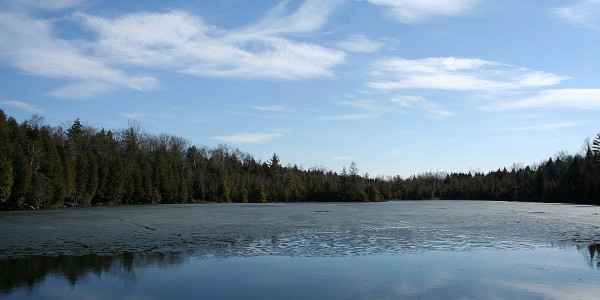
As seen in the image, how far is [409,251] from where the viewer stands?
58.6 feet

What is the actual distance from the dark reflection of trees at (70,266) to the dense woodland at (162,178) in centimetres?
4340

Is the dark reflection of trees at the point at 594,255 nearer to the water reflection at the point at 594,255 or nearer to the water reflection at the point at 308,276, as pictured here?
the water reflection at the point at 594,255

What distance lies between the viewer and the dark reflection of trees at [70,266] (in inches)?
472

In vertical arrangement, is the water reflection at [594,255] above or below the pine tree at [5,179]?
below

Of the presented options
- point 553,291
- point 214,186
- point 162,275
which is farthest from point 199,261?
point 214,186

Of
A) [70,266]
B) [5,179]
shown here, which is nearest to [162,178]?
[5,179]

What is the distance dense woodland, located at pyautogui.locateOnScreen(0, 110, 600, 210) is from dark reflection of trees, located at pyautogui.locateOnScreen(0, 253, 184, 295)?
4340cm

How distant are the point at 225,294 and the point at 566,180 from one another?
114 m

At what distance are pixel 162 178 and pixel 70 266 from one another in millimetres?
84964

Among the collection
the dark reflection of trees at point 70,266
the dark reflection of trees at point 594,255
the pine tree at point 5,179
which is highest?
the pine tree at point 5,179

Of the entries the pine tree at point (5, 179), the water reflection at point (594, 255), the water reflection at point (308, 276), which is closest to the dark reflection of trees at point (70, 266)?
the water reflection at point (308, 276)

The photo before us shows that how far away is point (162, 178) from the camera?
95625mm

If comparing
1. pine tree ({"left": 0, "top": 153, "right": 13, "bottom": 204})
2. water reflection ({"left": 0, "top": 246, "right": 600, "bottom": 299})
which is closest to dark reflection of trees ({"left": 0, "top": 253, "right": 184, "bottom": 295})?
water reflection ({"left": 0, "top": 246, "right": 600, "bottom": 299})

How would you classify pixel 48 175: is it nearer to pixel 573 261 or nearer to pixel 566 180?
pixel 573 261
